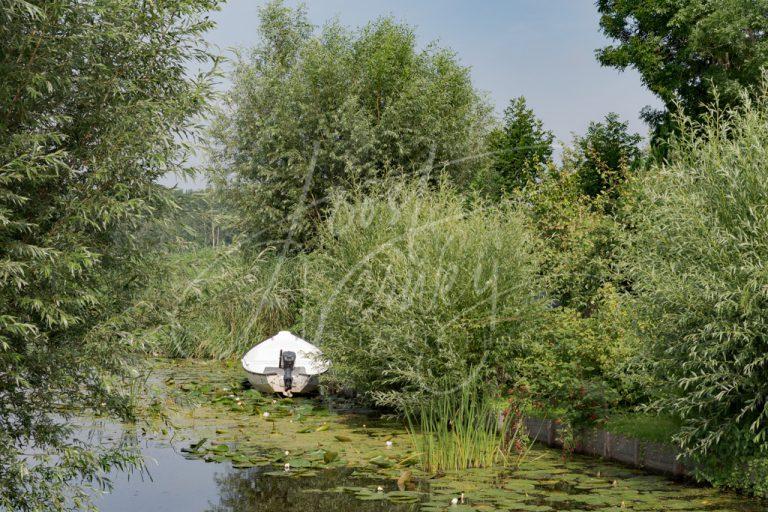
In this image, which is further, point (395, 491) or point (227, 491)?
point (227, 491)

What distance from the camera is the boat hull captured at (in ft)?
57.9

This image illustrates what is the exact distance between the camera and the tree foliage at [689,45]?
25203 mm

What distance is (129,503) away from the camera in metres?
9.61

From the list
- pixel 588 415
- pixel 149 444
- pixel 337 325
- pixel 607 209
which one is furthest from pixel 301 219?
pixel 588 415

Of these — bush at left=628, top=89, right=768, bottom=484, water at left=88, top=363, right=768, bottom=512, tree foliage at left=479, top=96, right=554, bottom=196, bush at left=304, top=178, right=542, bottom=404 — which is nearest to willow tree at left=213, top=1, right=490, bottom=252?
tree foliage at left=479, top=96, right=554, bottom=196

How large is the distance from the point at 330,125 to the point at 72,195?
21496mm

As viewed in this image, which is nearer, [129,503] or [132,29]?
[132,29]

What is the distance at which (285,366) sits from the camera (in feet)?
57.9

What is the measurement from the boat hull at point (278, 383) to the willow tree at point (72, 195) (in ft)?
29.7

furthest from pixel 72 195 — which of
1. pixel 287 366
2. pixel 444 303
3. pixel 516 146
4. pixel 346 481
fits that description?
pixel 516 146

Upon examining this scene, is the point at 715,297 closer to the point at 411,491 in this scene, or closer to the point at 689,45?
the point at 411,491

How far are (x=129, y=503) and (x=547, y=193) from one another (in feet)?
43.0

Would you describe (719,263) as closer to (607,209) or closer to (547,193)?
(547,193)

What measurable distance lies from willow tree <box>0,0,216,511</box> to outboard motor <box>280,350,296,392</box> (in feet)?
29.3
